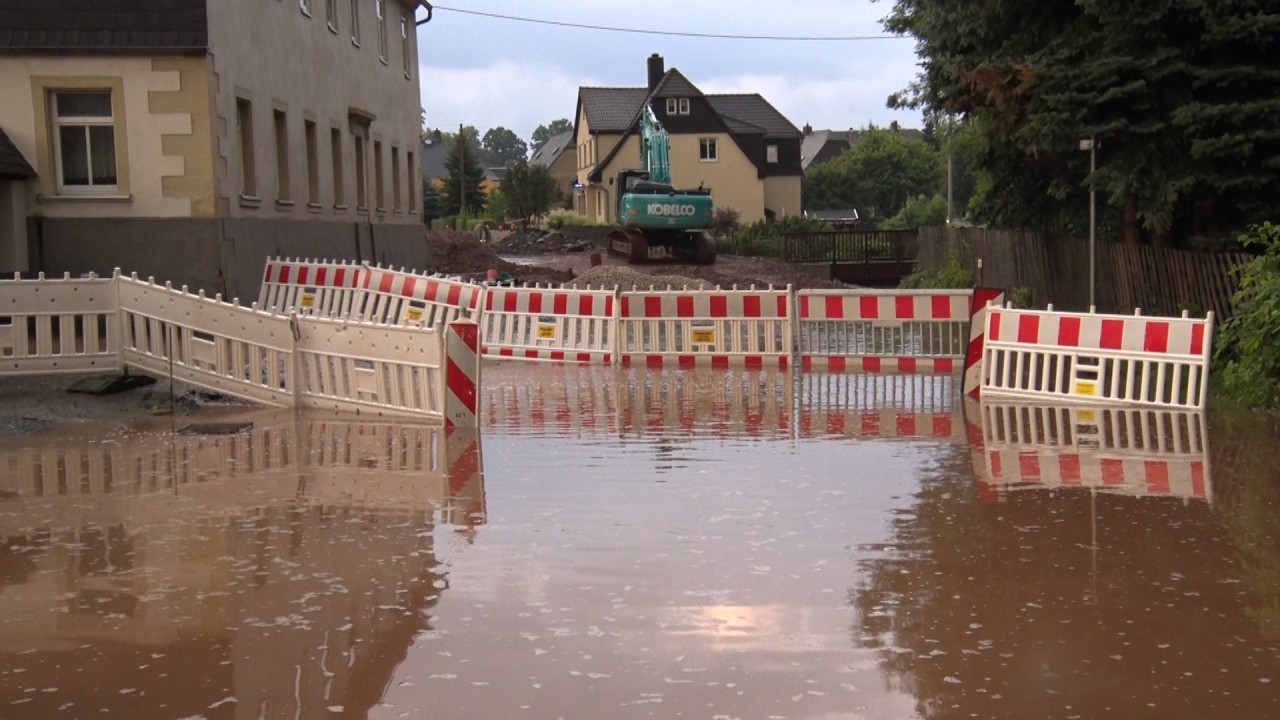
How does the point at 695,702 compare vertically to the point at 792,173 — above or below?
below

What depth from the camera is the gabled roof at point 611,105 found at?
102625mm

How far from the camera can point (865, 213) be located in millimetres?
125875

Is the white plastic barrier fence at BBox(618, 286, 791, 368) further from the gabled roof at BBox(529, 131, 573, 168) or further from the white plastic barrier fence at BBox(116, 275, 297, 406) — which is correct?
the gabled roof at BBox(529, 131, 573, 168)

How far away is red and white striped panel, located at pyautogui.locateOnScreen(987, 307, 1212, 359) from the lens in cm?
1409

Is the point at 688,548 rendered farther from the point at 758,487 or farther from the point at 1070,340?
the point at 1070,340

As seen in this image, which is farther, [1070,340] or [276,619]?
[1070,340]

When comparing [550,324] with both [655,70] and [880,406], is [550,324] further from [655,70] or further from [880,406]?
[655,70]

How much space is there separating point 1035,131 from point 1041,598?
45.3 feet

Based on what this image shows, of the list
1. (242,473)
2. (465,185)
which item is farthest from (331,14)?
(465,185)

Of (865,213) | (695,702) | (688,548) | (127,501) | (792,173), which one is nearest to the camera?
(695,702)

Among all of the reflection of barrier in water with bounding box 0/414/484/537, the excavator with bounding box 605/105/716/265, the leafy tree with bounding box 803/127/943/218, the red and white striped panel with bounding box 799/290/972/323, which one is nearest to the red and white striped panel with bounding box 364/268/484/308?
the red and white striped panel with bounding box 799/290/972/323

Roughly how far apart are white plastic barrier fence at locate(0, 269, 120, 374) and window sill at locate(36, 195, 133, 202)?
6339 millimetres

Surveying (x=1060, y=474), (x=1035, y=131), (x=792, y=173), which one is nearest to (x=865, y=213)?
(x=792, y=173)

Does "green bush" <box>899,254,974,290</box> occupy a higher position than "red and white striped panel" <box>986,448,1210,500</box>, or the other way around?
"green bush" <box>899,254,974,290</box>
